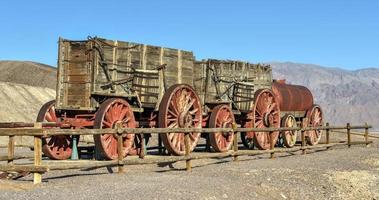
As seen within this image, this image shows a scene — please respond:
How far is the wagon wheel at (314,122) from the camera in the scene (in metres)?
23.9

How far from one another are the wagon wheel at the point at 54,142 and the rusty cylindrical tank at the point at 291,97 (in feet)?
30.7

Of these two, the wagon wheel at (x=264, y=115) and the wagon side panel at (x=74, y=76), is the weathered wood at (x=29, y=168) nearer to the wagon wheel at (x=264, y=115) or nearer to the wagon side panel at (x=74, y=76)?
the wagon side panel at (x=74, y=76)

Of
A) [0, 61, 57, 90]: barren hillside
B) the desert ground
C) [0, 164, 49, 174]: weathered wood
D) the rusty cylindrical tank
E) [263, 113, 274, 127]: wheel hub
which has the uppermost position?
[0, 61, 57, 90]: barren hillside

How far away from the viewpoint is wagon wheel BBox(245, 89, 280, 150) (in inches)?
780

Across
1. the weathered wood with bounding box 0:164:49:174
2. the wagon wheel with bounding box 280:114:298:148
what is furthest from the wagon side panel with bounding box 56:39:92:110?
the wagon wheel with bounding box 280:114:298:148

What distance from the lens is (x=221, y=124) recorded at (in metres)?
18.0

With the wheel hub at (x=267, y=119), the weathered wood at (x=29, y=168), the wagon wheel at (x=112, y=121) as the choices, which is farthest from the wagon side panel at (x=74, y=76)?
the wheel hub at (x=267, y=119)

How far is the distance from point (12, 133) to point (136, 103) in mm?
4893

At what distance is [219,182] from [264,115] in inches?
381

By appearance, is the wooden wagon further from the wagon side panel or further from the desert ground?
the desert ground

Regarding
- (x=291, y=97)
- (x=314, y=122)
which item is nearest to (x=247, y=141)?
(x=291, y=97)

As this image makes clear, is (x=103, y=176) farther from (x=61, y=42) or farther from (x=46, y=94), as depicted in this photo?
(x=46, y=94)

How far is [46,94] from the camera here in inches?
1609

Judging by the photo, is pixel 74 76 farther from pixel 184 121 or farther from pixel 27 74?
pixel 27 74
